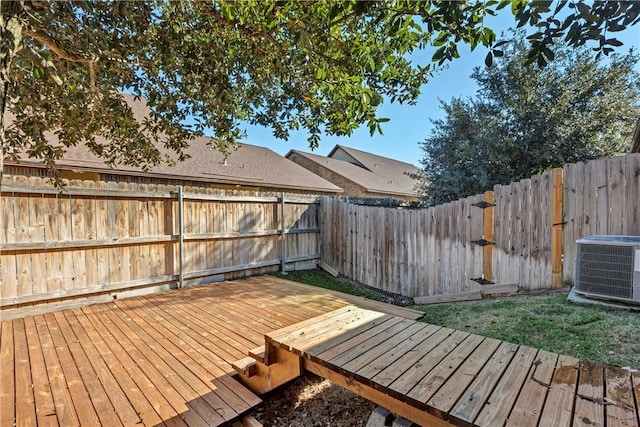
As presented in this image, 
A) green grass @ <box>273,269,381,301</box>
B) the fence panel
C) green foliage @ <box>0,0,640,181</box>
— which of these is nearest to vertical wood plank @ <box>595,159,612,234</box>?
the fence panel

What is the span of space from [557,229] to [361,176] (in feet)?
48.7

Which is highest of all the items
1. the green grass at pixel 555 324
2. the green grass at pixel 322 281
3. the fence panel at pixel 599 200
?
the fence panel at pixel 599 200

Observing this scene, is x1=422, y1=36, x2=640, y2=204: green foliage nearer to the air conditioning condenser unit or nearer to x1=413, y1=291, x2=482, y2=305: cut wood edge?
x1=413, y1=291, x2=482, y2=305: cut wood edge

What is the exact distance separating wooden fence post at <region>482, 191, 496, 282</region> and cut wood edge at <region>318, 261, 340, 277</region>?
135 inches

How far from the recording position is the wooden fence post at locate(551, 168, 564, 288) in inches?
156

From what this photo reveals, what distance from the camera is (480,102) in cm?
859

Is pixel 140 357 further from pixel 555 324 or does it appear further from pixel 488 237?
pixel 488 237

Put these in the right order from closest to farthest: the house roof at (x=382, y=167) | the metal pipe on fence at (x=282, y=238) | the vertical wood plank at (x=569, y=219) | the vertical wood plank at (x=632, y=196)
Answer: the vertical wood plank at (x=632, y=196), the vertical wood plank at (x=569, y=219), the metal pipe on fence at (x=282, y=238), the house roof at (x=382, y=167)

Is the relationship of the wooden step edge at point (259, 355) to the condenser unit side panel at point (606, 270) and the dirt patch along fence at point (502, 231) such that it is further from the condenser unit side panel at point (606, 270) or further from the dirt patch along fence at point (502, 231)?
the condenser unit side panel at point (606, 270)

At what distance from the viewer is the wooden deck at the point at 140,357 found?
2256 millimetres

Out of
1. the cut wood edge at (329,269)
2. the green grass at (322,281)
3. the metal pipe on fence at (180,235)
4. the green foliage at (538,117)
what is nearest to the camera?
the metal pipe on fence at (180,235)

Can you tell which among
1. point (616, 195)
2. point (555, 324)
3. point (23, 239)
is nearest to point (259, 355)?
point (555, 324)

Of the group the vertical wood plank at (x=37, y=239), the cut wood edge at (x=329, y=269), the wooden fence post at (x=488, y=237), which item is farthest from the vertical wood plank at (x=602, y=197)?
the vertical wood plank at (x=37, y=239)

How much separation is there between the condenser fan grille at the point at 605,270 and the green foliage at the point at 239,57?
2461 mm
